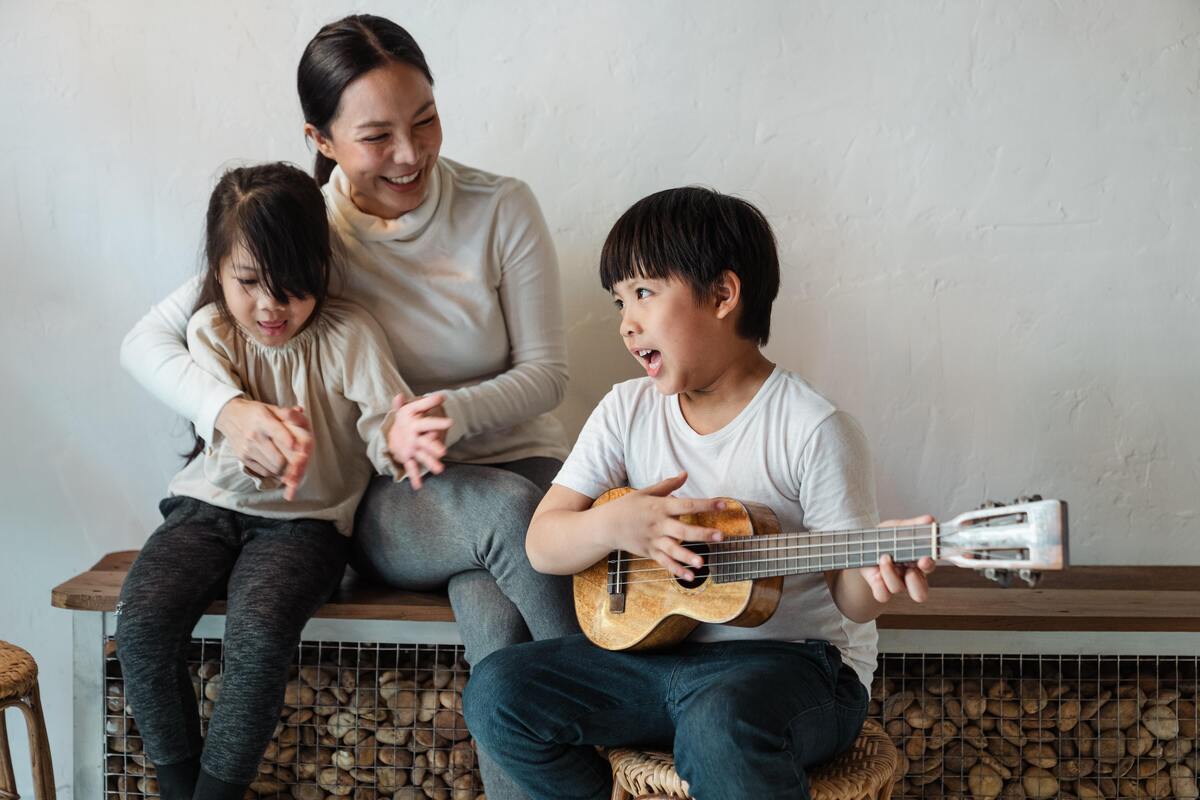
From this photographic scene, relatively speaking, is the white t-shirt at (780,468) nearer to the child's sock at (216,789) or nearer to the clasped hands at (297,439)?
the clasped hands at (297,439)

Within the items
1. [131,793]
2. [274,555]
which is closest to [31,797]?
[131,793]

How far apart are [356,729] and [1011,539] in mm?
1180

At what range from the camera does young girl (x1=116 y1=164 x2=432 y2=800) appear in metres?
1.66

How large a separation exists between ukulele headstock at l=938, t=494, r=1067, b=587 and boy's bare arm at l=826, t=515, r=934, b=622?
0.04m

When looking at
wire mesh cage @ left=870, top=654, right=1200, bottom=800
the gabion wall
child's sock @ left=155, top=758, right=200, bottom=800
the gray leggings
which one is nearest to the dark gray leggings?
child's sock @ left=155, top=758, right=200, bottom=800

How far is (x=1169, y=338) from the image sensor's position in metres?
2.12

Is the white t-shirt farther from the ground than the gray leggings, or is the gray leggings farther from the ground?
the white t-shirt

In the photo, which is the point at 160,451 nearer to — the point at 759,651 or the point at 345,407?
the point at 345,407

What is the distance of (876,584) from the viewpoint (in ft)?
4.19

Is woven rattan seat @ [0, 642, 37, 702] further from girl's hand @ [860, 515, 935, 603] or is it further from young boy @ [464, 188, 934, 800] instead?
girl's hand @ [860, 515, 935, 603]

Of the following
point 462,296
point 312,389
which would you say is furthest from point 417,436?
point 462,296

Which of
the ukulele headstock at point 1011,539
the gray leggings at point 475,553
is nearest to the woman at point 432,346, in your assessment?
the gray leggings at point 475,553

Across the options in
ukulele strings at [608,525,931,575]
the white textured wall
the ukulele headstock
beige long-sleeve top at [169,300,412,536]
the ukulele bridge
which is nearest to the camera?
the ukulele headstock

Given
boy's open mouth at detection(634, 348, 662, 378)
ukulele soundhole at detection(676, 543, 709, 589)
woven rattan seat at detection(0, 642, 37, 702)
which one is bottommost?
woven rattan seat at detection(0, 642, 37, 702)
